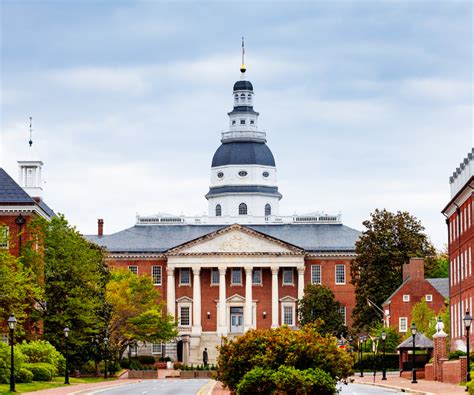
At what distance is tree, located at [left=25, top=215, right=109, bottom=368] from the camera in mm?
85812

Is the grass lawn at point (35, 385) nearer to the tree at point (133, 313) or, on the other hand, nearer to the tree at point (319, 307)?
the tree at point (133, 313)

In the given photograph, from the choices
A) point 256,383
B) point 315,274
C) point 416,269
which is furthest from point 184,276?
point 256,383

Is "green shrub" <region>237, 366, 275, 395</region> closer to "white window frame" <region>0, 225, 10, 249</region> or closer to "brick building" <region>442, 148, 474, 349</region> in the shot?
"brick building" <region>442, 148, 474, 349</region>

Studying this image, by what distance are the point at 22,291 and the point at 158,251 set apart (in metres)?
80.7

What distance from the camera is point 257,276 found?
514 ft

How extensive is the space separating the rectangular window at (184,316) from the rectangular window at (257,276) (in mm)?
8573

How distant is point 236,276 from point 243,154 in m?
26.8

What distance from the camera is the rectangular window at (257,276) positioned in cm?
15662

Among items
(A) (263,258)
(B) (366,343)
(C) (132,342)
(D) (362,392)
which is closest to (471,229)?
(D) (362,392)

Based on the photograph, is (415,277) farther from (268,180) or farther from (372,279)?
(268,180)

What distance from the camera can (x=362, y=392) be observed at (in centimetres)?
5775

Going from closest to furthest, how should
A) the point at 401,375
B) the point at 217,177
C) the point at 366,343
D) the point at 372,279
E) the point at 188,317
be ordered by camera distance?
the point at 401,375 → the point at 366,343 → the point at 372,279 → the point at 188,317 → the point at 217,177

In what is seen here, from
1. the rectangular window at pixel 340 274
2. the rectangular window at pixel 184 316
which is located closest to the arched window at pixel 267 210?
the rectangular window at pixel 340 274

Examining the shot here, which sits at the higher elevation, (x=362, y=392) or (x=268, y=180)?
(x=268, y=180)
